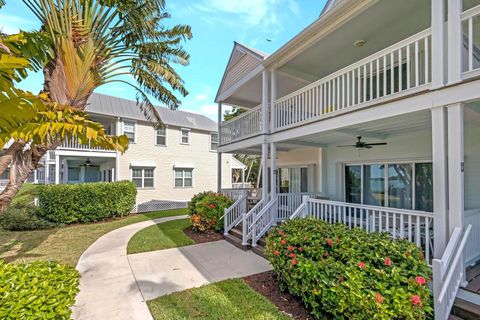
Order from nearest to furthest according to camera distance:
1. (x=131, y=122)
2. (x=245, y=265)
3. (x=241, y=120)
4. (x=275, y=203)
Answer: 1. (x=245, y=265)
2. (x=275, y=203)
3. (x=241, y=120)
4. (x=131, y=122)

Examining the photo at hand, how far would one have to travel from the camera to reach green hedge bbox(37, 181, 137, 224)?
11.7 m

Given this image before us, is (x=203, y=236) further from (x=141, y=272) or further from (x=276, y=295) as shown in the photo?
(x=276, y=295)

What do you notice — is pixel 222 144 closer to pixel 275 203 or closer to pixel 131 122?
pixel 275 203

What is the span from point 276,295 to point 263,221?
11.0ft

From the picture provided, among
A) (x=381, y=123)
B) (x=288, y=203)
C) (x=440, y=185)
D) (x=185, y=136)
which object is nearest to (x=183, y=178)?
(x=185, y=136)

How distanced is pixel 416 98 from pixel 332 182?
221 inches

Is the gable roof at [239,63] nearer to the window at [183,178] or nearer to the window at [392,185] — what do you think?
the window at [392,185]

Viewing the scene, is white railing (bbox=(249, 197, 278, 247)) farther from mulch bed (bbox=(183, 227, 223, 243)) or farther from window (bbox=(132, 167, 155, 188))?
window (bbox=(132, 167, 155, 188))

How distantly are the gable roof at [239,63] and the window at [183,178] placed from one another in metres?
9.18

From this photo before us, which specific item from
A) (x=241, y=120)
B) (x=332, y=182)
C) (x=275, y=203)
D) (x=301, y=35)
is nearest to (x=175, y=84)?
(x=241, y=120)

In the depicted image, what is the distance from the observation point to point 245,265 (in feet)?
20.8

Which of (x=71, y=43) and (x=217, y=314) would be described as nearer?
(x=217, y=314)

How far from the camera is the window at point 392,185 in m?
6.97

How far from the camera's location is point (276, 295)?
4.75 metres
